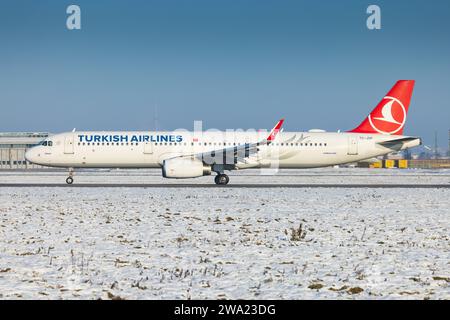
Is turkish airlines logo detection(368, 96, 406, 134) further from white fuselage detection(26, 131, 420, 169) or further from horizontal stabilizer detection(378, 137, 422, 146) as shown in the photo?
white fuselage detection(26, 131, 420, 169)

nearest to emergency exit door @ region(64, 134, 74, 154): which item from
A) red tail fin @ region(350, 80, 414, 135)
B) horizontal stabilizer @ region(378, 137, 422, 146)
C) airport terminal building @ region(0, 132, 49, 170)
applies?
red tail fin @ region(350, 80, 414, 135)

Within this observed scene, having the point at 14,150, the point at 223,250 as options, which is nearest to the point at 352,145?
the point at 223,250

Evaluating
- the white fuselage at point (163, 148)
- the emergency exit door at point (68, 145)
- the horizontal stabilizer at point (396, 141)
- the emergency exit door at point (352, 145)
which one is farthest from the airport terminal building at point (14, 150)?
the horizontal stabilizer at point (396, 141)

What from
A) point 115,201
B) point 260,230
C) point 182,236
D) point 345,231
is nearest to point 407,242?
point 345,231

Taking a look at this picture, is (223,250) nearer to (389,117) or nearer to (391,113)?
(389,117)

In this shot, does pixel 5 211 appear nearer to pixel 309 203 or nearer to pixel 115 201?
pixel 115 201

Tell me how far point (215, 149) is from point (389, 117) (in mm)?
13872

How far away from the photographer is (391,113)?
36.9 meters

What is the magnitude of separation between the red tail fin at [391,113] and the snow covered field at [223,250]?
17620 millimetres

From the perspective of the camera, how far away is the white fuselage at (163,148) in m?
33.3

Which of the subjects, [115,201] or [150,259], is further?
[115,201]
